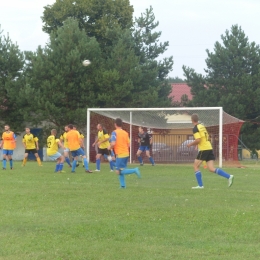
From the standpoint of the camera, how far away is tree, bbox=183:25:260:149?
135ft

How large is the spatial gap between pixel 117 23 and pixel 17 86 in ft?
35.7

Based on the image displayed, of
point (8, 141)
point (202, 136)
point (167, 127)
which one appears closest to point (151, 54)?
point (167, 127)

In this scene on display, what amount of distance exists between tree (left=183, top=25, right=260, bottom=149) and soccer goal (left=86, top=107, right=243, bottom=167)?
29.9ft

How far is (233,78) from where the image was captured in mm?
41344

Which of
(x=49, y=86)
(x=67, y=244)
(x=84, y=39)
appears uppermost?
(x=84, y=39)

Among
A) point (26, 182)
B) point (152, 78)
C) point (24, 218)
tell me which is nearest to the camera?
point (24, 218)

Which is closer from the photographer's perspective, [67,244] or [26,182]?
[67,244]

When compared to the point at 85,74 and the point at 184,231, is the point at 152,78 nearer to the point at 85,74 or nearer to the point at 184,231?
the point at 85,74

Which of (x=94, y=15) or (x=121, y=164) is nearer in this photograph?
(x=121, y=164)

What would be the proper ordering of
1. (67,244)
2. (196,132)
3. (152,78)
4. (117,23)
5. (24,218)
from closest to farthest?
(67,244), (24,218), (196,132), (152,78), (117,23)

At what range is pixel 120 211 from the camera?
1105cm

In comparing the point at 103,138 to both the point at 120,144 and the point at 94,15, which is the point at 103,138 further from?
the point at 94,15

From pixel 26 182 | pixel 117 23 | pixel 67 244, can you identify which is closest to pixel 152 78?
pixel 117 23

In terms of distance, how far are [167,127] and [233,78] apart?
11.8 metres
